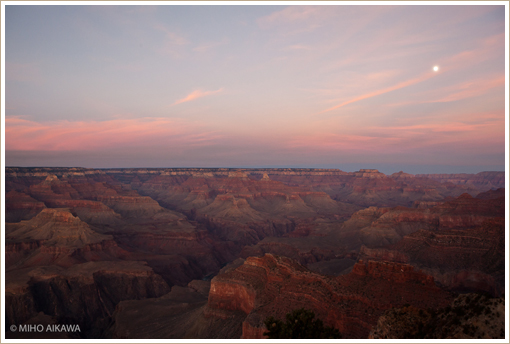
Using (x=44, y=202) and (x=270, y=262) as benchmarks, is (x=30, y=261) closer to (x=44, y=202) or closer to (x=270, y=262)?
(x=270, y=262)

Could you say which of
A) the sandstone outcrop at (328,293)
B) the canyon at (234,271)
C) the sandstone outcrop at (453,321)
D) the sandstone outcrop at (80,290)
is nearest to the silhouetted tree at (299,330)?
the sandstone outcrop at (453,321)

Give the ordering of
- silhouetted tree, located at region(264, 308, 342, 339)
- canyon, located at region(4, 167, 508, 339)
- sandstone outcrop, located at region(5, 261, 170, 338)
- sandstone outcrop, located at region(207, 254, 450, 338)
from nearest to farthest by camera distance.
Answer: silhouetted tree, located at region(264, 308, 342, 339) < sandstone outcrop, located at region(207, 254, 450, 338) < canyon, located at region(4, 167, 508, 339) < sandstone outcrop, located at region(5, 261, 170, 338)

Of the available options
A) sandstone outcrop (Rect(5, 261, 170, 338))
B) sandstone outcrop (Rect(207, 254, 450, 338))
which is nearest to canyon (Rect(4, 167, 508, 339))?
sandstone outcrop (Rect(207, 254, 450, 338))

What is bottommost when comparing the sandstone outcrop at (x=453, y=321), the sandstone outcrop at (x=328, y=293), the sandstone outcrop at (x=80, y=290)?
the sandstone outcrop at (x=80, y=290)

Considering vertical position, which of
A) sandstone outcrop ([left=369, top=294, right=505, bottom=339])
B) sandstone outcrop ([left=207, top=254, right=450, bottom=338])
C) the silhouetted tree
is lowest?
sandstone outcrop ([left=207, top=254, right=450, bottom=338])

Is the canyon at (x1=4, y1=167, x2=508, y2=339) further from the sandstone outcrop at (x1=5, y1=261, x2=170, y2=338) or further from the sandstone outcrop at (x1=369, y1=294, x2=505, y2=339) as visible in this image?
the sandstone outcrop at (x1=369, y1=294, x2=505, y2=339)

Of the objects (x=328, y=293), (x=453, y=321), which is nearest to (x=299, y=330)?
(x=453, y=321)

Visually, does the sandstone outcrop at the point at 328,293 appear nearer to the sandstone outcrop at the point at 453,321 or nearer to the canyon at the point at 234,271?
the canyon at the point at 234,271

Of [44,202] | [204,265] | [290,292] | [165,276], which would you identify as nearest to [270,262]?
[290,292]

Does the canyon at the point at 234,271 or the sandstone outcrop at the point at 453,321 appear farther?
the canyon at the point at 234,271

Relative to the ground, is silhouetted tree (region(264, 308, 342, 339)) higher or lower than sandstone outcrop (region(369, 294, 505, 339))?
lower

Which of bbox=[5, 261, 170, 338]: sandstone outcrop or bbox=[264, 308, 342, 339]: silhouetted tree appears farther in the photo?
bbox=[5, 261, 170, 338]: sandstone outcrop

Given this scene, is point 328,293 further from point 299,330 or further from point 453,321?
point 453,321

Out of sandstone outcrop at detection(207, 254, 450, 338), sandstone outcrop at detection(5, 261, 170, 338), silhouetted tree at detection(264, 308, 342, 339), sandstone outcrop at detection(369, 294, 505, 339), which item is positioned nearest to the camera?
sandstone outcrop at detection(369, 294, 505, 339)
